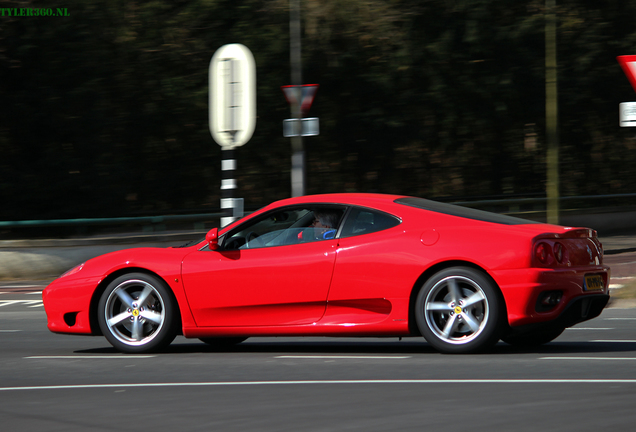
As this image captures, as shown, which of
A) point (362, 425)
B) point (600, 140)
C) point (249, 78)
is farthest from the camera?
point (600, 140)

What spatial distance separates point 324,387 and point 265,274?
5.53 feet

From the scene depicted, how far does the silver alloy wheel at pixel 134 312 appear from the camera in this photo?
7.71 metres

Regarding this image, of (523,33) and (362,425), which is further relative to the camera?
(523,33)

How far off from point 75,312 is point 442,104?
17.2m

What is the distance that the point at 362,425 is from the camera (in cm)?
470

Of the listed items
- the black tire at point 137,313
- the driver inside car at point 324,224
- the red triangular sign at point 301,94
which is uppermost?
the red triangular sign at point 301,94

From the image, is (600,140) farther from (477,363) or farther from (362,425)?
(362,425)

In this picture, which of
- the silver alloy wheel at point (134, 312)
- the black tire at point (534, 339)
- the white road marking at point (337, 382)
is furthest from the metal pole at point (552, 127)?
the white road marking at point (337, 382)

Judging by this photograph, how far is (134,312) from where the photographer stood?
305 inches

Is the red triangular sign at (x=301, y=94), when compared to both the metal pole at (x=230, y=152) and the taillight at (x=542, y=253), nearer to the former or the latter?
the metal pole at (x=230, y=152)

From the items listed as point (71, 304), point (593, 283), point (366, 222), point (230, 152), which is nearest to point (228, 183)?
point (230, 152)

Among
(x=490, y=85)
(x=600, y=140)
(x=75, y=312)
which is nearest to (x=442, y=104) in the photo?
(x=490, y=85)

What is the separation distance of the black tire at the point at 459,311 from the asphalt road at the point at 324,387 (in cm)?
14

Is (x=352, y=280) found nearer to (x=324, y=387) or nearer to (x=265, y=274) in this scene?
(x=265, y=274)
